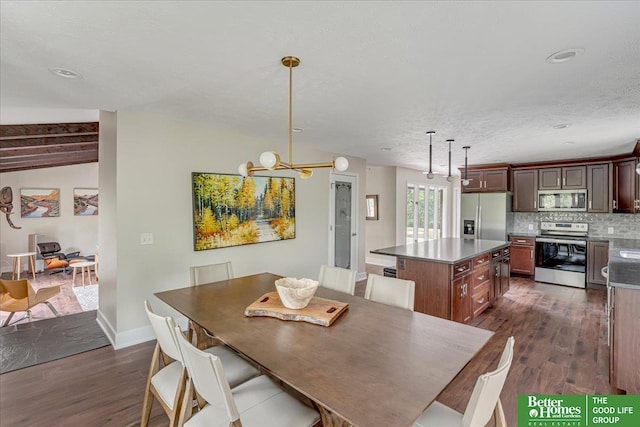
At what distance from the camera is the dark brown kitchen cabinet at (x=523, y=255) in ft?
20.2

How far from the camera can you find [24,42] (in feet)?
5.87

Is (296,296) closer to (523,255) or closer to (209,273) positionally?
(209,273)

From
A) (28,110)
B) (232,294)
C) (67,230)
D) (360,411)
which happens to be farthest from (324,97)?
(67,230)

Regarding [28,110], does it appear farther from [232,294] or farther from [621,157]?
[621,157]

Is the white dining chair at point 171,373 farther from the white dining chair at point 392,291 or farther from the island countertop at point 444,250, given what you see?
the island countertop at point 444,250

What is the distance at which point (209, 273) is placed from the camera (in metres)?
3.03

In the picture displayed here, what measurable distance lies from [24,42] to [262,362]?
7.22ft

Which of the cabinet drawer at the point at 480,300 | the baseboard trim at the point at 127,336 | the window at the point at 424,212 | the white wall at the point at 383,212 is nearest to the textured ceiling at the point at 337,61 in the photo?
the cabinet drawer at the point at 480,300

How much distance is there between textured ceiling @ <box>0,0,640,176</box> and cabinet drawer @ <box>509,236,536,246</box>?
3.03m

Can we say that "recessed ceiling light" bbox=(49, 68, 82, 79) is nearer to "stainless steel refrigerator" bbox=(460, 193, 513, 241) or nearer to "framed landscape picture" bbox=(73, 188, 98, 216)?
"stainless steel refrigerator" bbox=(460, 193, 513, 241)

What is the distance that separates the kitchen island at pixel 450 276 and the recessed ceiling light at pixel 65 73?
126 inches

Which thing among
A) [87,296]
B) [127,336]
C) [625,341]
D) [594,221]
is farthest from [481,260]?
[87,296]

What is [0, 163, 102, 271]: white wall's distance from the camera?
6918 mm

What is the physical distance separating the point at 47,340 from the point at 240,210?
→ 246 cm
